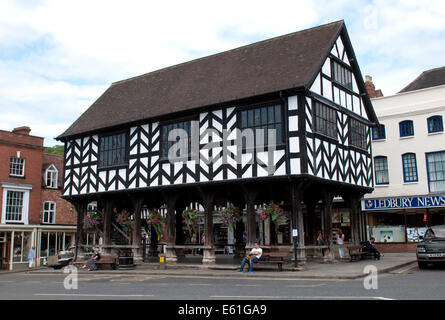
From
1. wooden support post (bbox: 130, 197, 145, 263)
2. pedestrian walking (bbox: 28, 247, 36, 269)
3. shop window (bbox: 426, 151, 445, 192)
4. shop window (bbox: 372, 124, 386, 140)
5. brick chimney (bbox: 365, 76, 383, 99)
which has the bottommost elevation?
pedestrian walking (bbox: 28, 247, 36, 269)

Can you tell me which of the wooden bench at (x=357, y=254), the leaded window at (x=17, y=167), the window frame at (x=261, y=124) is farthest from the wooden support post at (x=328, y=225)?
the leaded window at (x=17, y=167)

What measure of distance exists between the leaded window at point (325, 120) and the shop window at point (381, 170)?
10.2m

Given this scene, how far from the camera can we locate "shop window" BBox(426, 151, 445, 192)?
1083 inches

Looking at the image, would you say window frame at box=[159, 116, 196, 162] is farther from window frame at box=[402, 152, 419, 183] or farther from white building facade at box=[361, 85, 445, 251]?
window frame at box=[402, 152, 419, 183]

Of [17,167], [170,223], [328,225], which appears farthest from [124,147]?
[17,167]

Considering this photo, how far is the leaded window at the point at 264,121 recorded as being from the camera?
19141 millimetres

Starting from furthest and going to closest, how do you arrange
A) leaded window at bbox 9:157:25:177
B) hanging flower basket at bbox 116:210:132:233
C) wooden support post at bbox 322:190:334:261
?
leaded window at bbox 9:157:25:177 < hanging flower basket at bbox 116:210:132:233 < wooden support post at bbox 322:190:334:261

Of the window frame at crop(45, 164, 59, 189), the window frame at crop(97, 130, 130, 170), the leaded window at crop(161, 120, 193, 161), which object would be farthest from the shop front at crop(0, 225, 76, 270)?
the leaded window at crop(161, 120, 193, 161)

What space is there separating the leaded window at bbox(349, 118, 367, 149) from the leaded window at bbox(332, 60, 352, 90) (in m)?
1.83

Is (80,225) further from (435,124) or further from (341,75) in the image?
(435,124)

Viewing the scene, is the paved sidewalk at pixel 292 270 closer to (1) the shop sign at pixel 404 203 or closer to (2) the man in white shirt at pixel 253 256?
(2) the man in white shirt at pixel 253 256

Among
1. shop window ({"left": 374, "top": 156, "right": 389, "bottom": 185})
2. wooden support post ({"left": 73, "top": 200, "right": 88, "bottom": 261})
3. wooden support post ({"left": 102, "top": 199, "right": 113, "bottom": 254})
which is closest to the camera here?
wooden support post ({"left": 102, "top": 199, "right": 113, "bottom": 254})

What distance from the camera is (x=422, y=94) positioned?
2847 cm

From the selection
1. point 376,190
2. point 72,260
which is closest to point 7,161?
point 72,260
